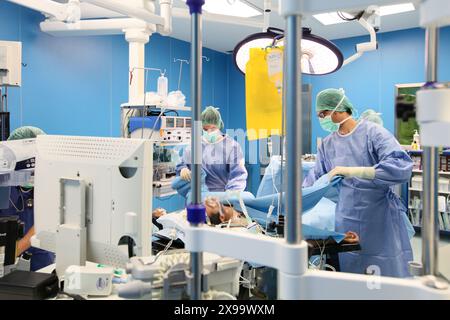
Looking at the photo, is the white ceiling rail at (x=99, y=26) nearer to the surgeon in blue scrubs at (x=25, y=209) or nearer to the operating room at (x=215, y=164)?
the operating room at (x=215, y=164)

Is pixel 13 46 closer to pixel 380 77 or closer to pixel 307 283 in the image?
pixel 307 283

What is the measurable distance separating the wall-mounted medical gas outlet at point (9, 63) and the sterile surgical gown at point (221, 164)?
55.0 inches

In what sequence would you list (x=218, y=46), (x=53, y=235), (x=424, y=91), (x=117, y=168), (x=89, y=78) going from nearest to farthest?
(x=424, y=91) → (x=117, y=168) → (x=53, y=235) → (x=89, y=78) → (x=218, y=46)

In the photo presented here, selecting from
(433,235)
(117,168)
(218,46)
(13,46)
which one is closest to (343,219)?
(117,168)

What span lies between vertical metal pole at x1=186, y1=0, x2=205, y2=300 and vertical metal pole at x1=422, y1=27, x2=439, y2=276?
41 cm

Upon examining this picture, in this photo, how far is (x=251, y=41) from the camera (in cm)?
145

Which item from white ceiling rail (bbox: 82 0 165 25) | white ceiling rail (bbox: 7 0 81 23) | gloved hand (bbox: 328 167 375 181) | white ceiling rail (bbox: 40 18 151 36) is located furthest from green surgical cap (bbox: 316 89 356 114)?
white ceiling rail (bbox: 7 0 81 23)

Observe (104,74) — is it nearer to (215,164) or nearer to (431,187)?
(215,164)

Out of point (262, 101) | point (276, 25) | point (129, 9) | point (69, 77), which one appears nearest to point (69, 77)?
point (69, 77)

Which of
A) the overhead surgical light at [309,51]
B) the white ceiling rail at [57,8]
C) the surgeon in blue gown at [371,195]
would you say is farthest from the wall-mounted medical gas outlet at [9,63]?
the surgeon in blue gown at [371,195]

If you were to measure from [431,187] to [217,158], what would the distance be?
285cm

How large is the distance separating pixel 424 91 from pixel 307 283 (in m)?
0.36

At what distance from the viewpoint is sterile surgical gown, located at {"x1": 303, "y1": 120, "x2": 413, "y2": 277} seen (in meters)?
2.38

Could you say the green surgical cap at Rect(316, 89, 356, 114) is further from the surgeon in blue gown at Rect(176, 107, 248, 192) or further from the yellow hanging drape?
the yellow hanging drape
